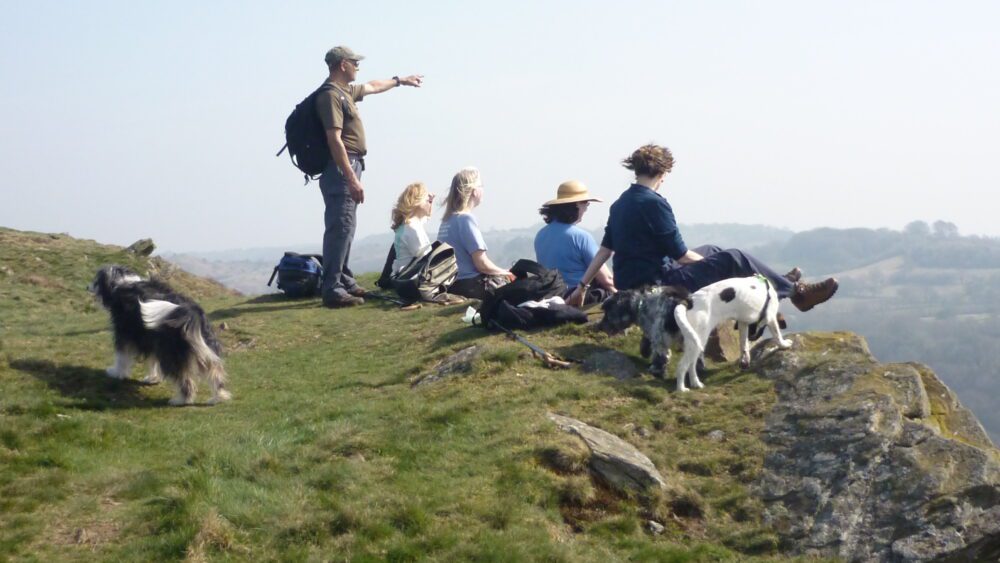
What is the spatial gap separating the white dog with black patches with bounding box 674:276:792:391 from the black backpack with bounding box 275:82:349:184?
268 inches

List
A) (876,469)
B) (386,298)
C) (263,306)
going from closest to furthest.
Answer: (876,469) < (386,298) < (263,306)

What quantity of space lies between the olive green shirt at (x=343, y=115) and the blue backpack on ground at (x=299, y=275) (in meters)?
2.58

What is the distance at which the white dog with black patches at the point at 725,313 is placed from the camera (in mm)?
9797

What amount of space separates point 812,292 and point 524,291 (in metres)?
3.25

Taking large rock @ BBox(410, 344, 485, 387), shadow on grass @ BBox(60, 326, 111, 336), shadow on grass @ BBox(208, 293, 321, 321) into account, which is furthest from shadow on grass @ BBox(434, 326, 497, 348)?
shadow on grass @ BBox(60, 326, 111, 336)

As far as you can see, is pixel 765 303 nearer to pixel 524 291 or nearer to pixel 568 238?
pixel 524 291

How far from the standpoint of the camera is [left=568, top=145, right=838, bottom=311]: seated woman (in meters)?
11.0

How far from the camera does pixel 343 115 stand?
15062 mm

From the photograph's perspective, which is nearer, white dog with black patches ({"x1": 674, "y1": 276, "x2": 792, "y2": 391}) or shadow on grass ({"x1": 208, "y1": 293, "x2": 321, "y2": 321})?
white dog with black patches ({"x1": 674, "y1": 276, "x2": 792, "y2": 391})

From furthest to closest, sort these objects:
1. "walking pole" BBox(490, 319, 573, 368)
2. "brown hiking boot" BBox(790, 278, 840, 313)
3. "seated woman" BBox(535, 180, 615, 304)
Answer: "seated woman" BBox(535, 180, 615, 304)
"brown hiking boot" BBox(790, 278, 840, 313)
"walking pole" BBox(490, 319, 573, 368)

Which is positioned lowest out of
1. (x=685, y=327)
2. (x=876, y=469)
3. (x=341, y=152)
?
(x=876, y=469)

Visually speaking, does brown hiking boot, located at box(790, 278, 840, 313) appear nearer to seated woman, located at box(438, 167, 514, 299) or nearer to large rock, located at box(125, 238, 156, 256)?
seated woman, located at box(438, 167, 514, 299)

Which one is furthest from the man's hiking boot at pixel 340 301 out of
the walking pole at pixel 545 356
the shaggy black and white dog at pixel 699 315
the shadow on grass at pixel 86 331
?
the shaggy black and white dog at pixel 699 315

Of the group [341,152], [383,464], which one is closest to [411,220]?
[341,152]
